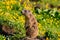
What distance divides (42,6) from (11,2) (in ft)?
8.87

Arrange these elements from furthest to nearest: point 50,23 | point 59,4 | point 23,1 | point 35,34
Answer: point 59,4, point 23,1, point 50,23, point 35,34

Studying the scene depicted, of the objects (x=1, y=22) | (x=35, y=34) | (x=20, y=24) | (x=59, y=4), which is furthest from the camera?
(x=59, y=4)

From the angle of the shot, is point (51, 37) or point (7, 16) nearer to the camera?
point (51, 37)

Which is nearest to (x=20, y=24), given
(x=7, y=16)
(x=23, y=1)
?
(x=7, y=16)

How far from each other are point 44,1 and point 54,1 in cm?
107

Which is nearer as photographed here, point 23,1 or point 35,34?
point 35,34

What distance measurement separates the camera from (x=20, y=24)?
16.1 m

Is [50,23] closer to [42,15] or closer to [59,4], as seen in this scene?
[42,15]

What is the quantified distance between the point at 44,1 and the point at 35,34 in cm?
988

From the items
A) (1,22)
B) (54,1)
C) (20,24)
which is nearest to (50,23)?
(20,24)

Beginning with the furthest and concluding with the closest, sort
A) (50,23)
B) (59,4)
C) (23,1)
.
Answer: (59,4)
(23,1)
(50,23)

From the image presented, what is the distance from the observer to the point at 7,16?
16.8m

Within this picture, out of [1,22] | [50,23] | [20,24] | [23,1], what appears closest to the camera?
[1,22]

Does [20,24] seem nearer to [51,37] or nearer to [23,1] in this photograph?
[51,37]
